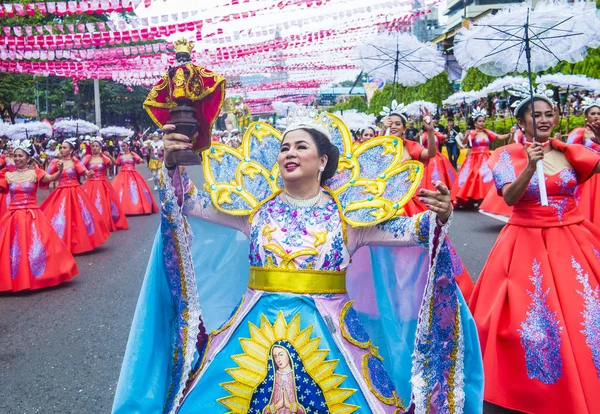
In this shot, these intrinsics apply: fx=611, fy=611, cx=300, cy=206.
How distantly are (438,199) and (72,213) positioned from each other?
7961 millimetres

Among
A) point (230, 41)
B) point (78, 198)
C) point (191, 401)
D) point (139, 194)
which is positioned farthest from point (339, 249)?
point (139, 194)

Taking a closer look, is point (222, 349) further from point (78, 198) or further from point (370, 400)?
point (78, 198)

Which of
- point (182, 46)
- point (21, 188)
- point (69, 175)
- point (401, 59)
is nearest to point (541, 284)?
point (182, 46)

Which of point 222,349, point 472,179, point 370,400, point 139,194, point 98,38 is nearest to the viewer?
point 370,400

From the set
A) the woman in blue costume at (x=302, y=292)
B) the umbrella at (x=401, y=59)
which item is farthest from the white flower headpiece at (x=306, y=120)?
the umbrella at (x=401, y=59)

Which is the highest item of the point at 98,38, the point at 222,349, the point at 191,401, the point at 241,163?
the point at 98,38

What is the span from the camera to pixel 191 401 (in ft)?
8.77

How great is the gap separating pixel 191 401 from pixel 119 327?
2.99 meters

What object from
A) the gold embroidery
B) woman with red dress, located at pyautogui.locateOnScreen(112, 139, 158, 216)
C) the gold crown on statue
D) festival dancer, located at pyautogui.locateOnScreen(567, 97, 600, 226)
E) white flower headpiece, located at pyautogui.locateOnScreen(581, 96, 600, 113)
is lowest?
woman with red dress, located at pyautogui.locateOnScreen(112, 139, 158, 216)

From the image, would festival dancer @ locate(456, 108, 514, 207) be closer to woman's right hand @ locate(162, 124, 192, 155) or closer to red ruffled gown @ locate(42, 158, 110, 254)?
red ruffled gown @ locate(42, 158, 110, 254)

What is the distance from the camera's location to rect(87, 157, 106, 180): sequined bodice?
11.6m

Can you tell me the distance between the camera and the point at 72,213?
9.35m

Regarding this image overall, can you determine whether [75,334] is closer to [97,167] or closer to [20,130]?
[20,130]

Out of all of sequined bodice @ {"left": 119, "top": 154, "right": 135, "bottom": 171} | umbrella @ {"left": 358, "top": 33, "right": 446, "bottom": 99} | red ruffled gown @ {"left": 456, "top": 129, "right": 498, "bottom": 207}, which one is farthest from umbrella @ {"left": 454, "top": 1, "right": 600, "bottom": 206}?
sequined bodice @ {"left": 119, "top": 154, "right": 135, "bottom": 171}
